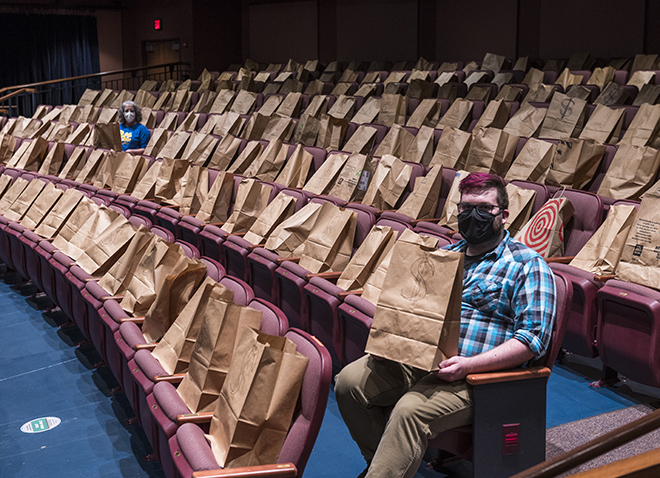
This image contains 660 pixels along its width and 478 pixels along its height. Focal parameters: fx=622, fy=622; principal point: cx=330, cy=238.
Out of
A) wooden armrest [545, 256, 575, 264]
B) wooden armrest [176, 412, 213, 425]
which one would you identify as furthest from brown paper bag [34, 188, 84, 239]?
wooden armrest [545, 256, 575, 264]

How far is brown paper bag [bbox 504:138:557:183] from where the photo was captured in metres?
3.13

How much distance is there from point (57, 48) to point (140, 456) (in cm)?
1076

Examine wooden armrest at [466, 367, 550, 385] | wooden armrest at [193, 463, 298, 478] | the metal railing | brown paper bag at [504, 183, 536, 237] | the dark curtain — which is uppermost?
the dark curtain

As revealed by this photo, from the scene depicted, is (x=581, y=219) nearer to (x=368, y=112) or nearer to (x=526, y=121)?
(x=526, y=121)

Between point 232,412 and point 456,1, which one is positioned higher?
point 456,1

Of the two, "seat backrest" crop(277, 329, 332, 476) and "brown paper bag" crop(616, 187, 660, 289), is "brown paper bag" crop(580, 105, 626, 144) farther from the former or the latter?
"seat backrest" crop(277, 329, 332, 476)

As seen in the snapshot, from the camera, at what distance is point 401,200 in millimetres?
3291

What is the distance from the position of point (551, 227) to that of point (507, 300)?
3.40 ft

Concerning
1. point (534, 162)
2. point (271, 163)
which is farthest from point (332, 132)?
point (534, 162)

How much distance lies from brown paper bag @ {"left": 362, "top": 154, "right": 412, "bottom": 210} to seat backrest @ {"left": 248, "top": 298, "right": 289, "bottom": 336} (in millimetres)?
1704

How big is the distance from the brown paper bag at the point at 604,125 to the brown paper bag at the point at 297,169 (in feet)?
5.27

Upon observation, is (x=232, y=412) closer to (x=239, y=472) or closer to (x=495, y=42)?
(x=239, y=472)

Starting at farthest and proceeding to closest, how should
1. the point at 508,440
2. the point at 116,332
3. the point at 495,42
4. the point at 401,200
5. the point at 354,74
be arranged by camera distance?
the point at 495,42 < the point at 354,74 < the point at 401,200 < the point at 116,332 < the point at 508,440

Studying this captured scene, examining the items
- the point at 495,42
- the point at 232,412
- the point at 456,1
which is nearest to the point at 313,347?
the point at 232,412
